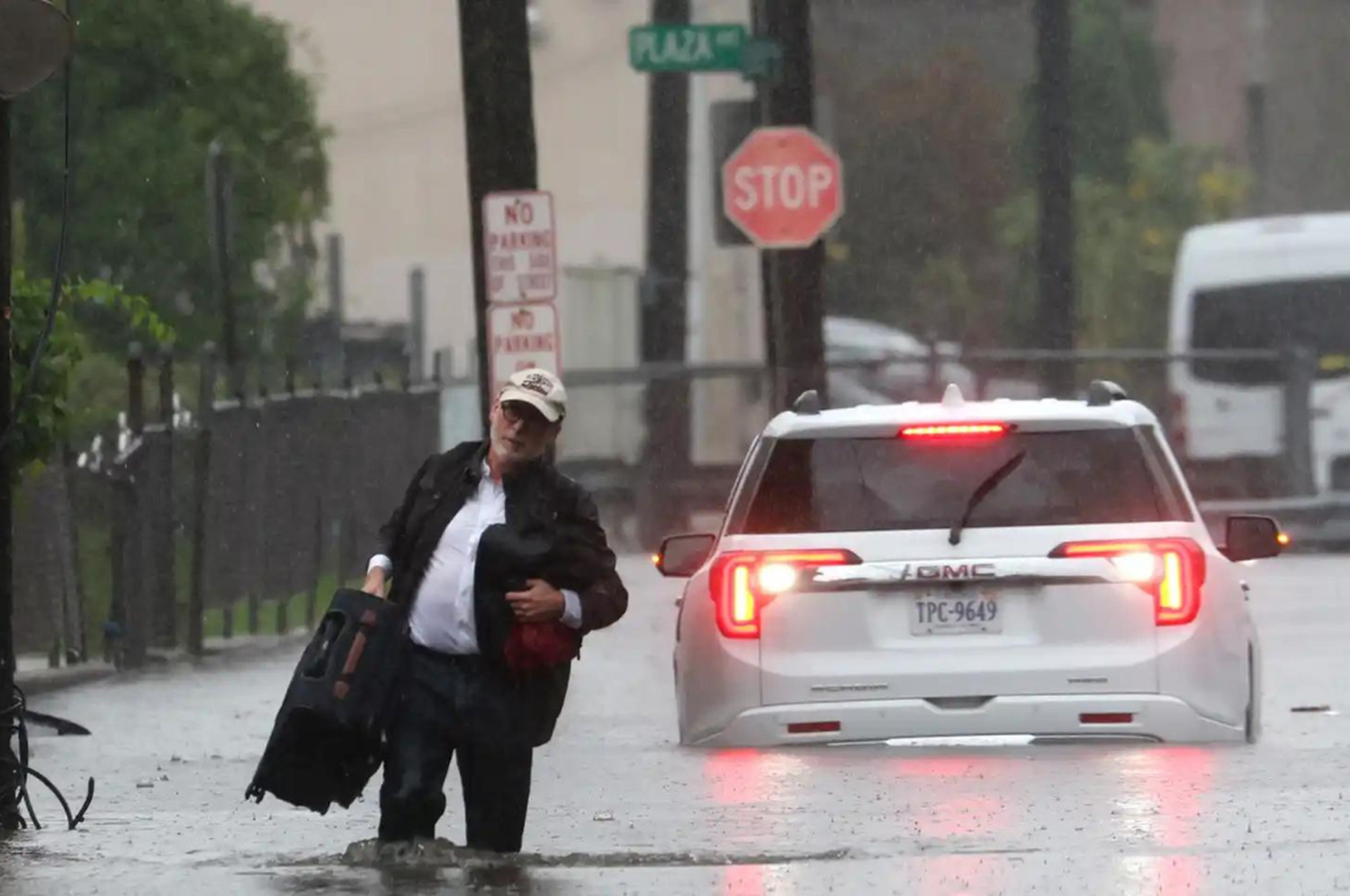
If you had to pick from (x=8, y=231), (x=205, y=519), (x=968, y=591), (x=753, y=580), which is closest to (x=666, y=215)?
(x=205, y=519)

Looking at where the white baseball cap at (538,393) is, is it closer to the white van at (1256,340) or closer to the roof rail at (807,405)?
the roof rail at (807,405)

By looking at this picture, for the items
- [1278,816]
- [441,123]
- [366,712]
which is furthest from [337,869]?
[441,123]

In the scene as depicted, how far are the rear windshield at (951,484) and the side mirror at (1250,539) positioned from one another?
68cm

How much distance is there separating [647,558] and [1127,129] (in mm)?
35402

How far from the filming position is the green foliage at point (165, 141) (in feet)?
117

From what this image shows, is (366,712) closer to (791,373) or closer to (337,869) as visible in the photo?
(337,869)

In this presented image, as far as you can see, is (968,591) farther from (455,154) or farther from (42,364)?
(455,154)

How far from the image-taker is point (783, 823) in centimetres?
1040

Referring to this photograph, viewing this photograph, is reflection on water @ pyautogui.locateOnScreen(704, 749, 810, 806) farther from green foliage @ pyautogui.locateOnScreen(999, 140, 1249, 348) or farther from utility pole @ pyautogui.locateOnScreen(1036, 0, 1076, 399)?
green foliage @ pyautogui.locateOnScreen(999, 140, 1249, 348)

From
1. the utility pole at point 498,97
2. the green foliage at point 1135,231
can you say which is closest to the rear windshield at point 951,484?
the utility pole at point 498,97

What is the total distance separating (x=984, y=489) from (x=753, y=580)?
83 centimetres

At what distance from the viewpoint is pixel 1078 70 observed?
6178cm

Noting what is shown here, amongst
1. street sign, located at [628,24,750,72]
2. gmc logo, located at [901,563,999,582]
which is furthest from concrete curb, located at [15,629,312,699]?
gmc logo, located at [901,563,999,582]

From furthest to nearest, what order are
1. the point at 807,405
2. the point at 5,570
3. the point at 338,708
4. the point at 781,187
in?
the point at 781,187 → the point at 807,405 → the point at 5,570 → the point at 338,708
